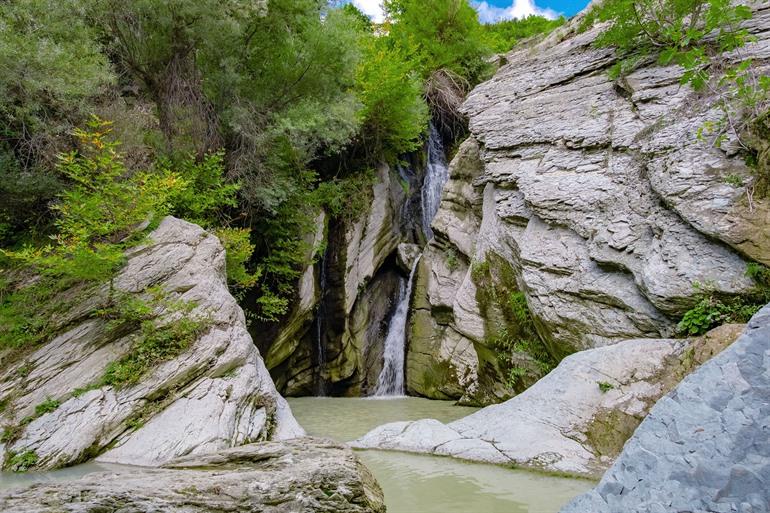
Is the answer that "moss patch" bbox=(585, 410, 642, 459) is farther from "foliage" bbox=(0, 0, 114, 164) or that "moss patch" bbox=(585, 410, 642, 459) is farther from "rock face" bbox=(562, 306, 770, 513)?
"foliage" bbox=(0, 0, 114, 164)

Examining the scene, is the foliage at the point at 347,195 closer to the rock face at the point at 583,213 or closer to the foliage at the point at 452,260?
the rock face at the point at 583,213

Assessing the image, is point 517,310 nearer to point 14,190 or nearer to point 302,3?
point 302,3

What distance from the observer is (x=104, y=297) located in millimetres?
6453

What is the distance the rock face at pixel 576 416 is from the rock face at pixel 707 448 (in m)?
3.00

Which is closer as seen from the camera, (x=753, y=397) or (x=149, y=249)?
(x=753, y=397)

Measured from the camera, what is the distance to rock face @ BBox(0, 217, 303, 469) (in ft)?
Answer: 16.6

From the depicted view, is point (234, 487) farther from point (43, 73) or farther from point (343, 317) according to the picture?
point (343, 317)

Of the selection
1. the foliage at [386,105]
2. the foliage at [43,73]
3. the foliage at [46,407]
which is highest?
the foliage at [386,105]

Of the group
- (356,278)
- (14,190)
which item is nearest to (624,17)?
(356,278)

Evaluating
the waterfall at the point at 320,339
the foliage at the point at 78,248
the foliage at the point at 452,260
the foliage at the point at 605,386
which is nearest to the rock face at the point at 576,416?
the foliage at the point at 605,386

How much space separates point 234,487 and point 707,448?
2.66 metres

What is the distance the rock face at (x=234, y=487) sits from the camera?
2619mm

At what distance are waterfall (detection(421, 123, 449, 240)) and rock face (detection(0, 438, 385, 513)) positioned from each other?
11.2 meters

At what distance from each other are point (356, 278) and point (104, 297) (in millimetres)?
7262
